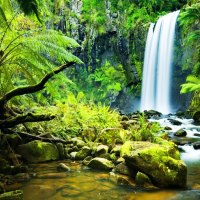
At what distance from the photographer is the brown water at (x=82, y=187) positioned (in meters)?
4.01

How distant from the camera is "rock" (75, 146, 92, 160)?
5.91 m

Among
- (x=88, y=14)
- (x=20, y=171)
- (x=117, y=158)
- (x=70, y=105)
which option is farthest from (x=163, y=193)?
(x=88, y=14)

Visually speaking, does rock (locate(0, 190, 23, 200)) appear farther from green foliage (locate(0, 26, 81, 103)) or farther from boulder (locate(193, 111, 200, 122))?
boulder (locate(193, 111, 200, 122))

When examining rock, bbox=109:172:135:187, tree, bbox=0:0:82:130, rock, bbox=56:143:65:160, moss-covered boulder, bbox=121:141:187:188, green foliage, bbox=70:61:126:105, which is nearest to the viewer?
moss-covered boulder, bbox=121:141:187:188

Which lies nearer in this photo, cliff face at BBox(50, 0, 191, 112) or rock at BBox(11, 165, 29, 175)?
rock at BBox(11, 165, 29, 175)

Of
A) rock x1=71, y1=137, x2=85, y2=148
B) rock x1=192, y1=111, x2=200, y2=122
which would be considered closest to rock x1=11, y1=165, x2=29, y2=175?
rock x1=71, y1=137, x2=85, y2=148

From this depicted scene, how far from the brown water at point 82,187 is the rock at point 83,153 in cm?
63

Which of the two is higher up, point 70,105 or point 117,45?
point 117,45

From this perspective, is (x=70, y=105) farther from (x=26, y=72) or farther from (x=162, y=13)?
(x=162, y=13)

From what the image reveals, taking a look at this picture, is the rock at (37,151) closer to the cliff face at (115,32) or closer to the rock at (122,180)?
the rock at (122,180)

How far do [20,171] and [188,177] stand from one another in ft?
8.52

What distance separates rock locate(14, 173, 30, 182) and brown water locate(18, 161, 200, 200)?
11cm

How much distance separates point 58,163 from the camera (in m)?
5.68

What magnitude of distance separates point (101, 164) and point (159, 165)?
1.13m
